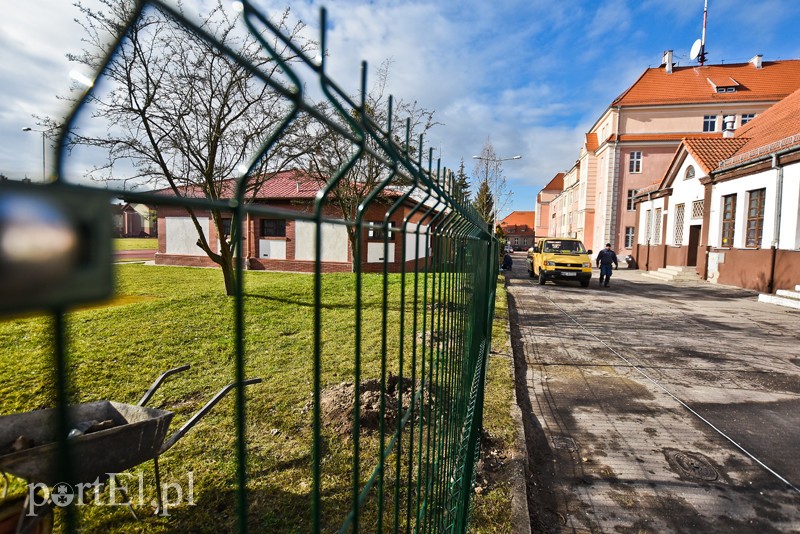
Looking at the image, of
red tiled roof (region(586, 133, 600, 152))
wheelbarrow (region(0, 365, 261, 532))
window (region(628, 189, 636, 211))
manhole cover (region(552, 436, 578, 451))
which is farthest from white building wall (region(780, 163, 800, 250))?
red tiled roof (region(586, 133, 600, 152))

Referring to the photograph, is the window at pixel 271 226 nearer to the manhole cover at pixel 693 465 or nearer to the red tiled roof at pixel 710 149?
the manhole cover at pixel 693 465

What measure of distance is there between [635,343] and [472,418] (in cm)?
619

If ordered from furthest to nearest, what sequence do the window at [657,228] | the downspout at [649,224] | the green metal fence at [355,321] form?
the downspout at [649,224]
the window at [657,228]
the green metal fence at [355,321]

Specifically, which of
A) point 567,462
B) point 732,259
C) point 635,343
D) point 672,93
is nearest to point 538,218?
point 672,93

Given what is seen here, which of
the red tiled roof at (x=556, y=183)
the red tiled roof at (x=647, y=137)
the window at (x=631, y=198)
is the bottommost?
the window at (x=631, y=198)

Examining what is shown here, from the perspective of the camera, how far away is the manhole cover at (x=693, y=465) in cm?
348

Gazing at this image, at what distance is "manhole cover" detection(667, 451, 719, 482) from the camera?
3.48 meters

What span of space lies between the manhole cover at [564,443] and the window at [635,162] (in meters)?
33.6

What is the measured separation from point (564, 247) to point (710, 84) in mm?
26651

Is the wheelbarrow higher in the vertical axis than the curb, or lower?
higher

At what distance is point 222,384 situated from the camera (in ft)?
15.6

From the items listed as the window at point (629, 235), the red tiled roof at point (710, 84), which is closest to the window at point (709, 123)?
the red tiled roof at point (710, 84)

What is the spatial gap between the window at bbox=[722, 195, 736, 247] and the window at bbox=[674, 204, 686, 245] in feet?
13.6

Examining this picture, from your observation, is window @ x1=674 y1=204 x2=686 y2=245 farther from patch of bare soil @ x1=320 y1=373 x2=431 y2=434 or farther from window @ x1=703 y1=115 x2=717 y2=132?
patch of bare soil @ x1=320 y1=373 x2=431 y2=434
